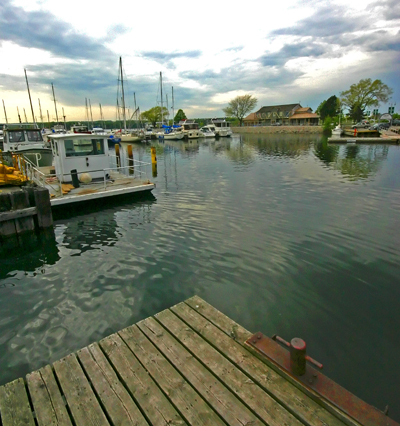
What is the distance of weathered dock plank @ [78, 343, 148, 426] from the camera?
10.4ft

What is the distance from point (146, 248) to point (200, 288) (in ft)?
9.93

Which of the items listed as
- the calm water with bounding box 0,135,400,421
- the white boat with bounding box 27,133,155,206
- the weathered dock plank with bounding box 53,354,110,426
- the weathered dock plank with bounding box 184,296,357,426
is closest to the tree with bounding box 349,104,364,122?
the calm water with bounding box 0,135,400,421

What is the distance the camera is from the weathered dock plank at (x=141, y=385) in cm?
315

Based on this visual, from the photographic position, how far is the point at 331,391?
3.33 metres

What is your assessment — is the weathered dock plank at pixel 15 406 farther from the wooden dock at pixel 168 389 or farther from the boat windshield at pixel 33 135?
the boat windshield at pixel 33 135

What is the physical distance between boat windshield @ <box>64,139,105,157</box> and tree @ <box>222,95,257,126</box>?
380 ft

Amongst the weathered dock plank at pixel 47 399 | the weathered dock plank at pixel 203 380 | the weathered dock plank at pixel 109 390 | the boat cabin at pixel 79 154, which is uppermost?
the boat cabin at pixel 79 154

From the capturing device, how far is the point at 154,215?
13.0 meters

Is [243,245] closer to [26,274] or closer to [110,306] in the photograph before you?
[110,306]

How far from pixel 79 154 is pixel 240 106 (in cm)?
11804

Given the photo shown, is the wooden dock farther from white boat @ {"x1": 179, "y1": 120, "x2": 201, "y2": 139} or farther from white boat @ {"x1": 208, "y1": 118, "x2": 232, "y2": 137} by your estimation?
white boat @ {"x1": 208, "y1": 118, "x2": 232, "y2": 137}

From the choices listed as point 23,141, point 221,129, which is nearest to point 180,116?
point 221,129

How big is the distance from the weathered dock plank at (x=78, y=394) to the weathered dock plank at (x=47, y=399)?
0.25ft

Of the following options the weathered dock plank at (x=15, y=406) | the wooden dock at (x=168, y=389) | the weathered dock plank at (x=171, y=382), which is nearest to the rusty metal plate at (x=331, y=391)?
the wooden dock at (x=168, y=389)
